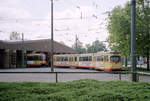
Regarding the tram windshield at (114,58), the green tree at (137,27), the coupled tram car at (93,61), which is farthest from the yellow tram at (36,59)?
the tram windshield at (114,58)

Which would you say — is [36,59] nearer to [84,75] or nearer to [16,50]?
[16,50]

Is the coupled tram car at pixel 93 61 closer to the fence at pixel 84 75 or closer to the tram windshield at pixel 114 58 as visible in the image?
the tram windshield at pixel 114 58

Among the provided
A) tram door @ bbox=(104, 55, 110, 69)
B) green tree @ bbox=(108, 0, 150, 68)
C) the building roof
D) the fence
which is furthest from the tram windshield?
the building roof

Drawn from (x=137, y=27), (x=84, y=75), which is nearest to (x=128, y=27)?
(x=137, y=27)

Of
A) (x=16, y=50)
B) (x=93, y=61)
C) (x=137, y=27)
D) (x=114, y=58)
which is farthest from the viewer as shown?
(x=16, y=50)

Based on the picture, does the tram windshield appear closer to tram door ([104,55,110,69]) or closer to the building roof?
tram door ([104,55,110,69])

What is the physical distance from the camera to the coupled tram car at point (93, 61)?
24.8 m

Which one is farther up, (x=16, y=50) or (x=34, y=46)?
(x=34, y=46)

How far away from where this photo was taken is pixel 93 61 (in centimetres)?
2903

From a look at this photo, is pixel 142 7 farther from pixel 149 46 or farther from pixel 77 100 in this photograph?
pixel 77 100

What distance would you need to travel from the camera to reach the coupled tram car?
81.4 ft

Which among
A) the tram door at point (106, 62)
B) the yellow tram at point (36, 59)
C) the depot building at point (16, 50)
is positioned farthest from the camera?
the yellow tram at point (36, 59)

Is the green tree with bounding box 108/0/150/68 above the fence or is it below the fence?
above

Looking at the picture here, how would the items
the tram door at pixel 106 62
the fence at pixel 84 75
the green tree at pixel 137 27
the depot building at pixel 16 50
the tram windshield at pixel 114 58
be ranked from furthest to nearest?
the depot building at pixel 16 50
the tram door at pixel 106 62
the tram windshield at pixel 114 58
the green tree at pixel 137 27
the fence at pixel 84 75
